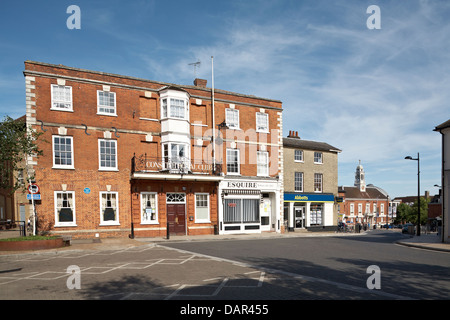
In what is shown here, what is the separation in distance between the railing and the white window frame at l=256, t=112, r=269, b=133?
5.74 m

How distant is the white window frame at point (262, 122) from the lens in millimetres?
28047

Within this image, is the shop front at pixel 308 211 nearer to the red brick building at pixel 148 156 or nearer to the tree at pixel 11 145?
the red brick building at pixel 148 156

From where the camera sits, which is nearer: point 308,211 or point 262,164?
point 262,164

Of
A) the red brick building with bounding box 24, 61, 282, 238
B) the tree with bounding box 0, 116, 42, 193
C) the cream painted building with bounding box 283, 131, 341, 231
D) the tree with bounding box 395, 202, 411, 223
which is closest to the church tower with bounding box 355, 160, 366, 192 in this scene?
the tree with bounding box 395, 202, 411, 223

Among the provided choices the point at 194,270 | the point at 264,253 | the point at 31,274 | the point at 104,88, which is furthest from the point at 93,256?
the point at 104,88

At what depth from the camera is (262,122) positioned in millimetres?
28281

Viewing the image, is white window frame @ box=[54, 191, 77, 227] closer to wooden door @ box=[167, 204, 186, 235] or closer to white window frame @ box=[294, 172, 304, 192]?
wooden door @ box=[167, 204, 186, 235]

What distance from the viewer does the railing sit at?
22750mm

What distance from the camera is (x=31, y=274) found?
1002 centimetres

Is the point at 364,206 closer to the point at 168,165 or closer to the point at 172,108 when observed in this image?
the point at 168,165

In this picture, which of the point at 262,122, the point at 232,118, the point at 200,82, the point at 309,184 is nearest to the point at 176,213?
the point at 232,118

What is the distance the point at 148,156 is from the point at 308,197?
17.9 meters

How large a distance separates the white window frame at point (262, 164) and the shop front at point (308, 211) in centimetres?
547
